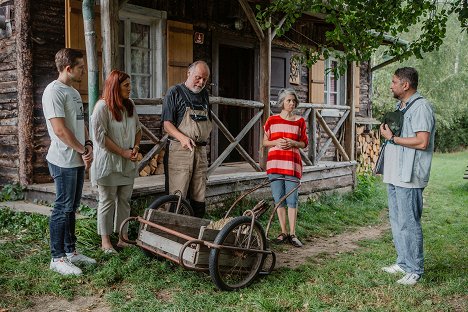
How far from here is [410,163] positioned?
4.20 metres

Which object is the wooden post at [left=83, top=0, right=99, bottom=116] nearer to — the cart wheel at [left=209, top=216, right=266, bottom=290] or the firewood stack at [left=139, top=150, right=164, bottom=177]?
the firewood stack at [left=139, top=150, right=164, bottom=177]

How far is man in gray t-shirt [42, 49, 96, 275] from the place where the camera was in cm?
409

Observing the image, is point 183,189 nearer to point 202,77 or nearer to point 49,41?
point 202,77

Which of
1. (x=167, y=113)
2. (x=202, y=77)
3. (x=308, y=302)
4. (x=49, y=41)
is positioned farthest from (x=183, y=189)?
(x=49, y=41)

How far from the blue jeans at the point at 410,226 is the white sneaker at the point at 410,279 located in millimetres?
42

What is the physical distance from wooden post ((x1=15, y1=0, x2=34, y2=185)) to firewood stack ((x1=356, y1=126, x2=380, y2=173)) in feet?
28.4

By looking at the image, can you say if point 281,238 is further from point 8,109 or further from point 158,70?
point 8,109

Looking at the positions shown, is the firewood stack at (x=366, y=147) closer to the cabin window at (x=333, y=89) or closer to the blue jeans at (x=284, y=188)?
the cabin window at (x=333, y=89)

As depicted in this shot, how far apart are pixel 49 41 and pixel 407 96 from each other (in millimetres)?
4617

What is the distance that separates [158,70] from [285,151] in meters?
3.07

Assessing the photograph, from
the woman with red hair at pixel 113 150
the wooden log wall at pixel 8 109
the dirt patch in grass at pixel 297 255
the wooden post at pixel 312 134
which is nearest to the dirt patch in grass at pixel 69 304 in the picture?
the dirt patch in grass at pixel 297 255

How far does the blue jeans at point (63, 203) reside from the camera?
420 cm

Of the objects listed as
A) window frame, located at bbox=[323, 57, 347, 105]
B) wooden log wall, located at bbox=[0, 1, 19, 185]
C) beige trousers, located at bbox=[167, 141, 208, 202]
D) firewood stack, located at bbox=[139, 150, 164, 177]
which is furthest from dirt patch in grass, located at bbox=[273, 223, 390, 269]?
window frame, located at bbox=[323, 57, 347, 105]

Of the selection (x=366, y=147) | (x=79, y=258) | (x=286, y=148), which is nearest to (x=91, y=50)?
(x=79, y=258)
